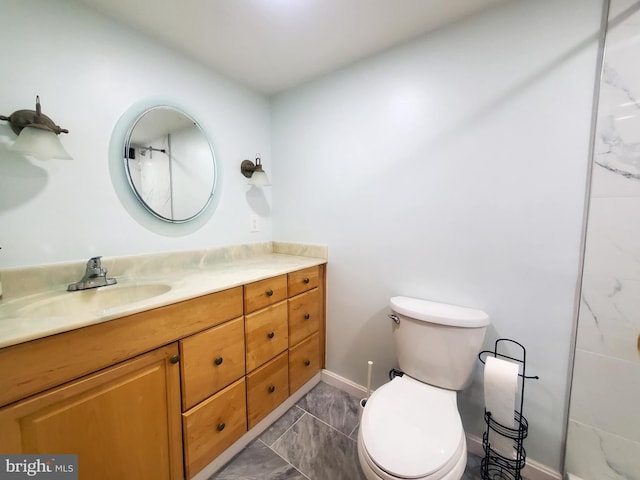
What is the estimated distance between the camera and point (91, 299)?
1072 mm

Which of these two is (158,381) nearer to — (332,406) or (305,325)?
(305,325)

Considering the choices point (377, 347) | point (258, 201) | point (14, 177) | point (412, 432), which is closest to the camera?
point (412, 432)

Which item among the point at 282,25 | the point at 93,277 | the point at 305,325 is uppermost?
the point at 282,25

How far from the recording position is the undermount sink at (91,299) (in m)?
0.95

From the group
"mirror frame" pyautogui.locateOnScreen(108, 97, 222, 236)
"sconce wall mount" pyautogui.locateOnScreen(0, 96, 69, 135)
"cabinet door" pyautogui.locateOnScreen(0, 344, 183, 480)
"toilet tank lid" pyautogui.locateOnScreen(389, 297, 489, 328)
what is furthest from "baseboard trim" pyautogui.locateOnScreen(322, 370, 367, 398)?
"sconce wall mount" pyautogui.locateOnScreen(0, 96, 69, 135)

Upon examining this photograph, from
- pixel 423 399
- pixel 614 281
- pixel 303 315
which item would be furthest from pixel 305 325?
pixel 614 281

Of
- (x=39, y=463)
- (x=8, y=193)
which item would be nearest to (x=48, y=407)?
(x=39, y=463)

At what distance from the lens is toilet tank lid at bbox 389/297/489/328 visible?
1.10m

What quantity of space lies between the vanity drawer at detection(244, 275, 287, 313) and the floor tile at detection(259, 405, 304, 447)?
741mm

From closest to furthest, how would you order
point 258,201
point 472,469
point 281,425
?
point 472,469, point 281,425, point 258,201

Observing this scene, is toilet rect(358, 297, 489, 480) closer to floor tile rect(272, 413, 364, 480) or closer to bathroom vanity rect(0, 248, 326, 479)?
floor tile rect(272, 413, 364, 480)

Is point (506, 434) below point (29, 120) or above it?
below

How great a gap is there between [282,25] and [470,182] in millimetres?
1257

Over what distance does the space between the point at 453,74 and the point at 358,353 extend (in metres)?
1.75
